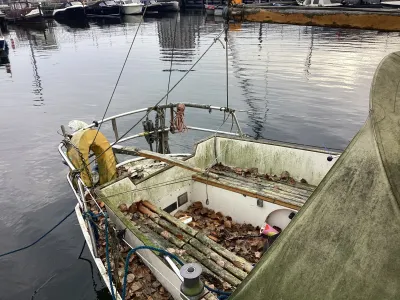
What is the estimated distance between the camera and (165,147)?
12.8m

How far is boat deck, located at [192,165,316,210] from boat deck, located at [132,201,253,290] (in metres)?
1.76

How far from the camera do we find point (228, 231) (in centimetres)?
Answer: 856

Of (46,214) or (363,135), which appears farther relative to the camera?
(46,214)

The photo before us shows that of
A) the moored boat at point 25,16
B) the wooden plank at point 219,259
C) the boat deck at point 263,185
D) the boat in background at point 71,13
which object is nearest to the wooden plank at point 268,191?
the boat deck at point 263,185

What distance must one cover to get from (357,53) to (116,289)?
3836 centimetres

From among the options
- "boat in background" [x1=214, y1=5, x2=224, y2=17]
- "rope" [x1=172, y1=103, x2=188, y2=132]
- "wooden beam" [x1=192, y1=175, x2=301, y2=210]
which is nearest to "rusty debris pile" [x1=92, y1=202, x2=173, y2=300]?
"wooden beam" [x1=192, y1=175, x2=301, y2=210]

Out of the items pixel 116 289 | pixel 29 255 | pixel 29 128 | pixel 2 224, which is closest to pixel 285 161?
pixel 116 289

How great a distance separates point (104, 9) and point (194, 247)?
3572 inches

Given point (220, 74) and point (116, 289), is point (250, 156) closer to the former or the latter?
point (116, 289)

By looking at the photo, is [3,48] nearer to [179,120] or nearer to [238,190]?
[179,120]

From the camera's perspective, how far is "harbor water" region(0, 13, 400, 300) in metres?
10.7

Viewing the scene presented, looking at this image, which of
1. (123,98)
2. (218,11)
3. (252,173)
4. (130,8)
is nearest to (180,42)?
(218,11)

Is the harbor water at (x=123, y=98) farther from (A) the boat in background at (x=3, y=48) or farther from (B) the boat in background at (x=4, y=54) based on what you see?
(A) the boat in background at (x=3, y=48)

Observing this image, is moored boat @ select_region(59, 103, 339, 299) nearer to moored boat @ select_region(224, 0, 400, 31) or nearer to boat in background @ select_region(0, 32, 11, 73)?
moored boat @ select_region(224, 0, 400, 31)
